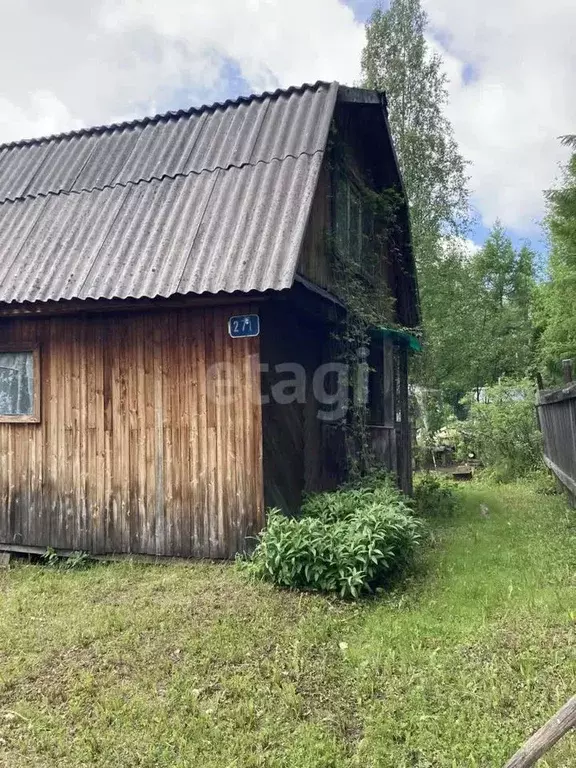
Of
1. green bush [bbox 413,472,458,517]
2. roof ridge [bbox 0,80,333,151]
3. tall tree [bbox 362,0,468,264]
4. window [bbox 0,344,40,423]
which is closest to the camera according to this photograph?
window [bbox 0,344,40,423]

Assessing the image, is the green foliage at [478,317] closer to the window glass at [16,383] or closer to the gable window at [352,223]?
the gable window at [352,223]

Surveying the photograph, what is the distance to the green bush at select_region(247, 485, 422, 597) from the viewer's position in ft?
15.8

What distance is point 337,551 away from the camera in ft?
16.1

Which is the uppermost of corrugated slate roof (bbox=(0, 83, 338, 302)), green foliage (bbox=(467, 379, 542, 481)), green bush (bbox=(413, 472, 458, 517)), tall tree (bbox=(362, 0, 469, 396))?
tall tree (bbox=(362, 0, 469, 396))

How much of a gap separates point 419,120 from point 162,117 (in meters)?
10.4

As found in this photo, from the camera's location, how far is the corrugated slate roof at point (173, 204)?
5.64 m

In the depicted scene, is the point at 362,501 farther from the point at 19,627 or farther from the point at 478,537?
the point at 19,627

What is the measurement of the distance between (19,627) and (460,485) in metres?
9.49

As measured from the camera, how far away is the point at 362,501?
5879 millimetres

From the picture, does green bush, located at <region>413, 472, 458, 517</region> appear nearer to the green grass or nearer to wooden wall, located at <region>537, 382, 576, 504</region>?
wooden wall, located at <region>537, 382, 576, 504</region>

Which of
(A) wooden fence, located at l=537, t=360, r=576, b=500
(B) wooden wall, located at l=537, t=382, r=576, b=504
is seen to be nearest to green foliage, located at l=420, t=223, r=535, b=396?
(A) wooden fence, located at l=537, t=360, r=576, b=500

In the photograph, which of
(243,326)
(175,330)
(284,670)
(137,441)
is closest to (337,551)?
(284,670)

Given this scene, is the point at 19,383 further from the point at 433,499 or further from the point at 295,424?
the point at 433,499

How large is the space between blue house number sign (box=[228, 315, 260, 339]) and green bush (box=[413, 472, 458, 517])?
3.87 metres
